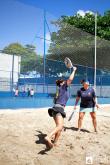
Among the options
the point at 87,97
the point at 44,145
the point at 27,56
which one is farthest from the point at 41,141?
the point at 27,56

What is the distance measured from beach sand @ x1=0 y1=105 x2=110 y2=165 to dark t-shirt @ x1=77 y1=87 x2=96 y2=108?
30.4 inches

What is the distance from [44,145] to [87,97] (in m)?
2.48

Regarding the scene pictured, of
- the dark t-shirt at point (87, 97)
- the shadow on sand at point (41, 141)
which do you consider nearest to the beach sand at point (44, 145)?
the shadow on sand at point (41, 141)

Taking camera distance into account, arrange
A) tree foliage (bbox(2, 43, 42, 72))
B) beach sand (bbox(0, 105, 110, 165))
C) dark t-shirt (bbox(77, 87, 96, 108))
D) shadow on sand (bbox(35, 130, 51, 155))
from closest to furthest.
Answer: beach sand (bbox(0, 105, 110, 165)) < shadow on sand (bbox(35, 130, 51, 155)) < dark t-shirt (bbox(77, 87, 96, 108)) < tree foliage (bbox(2, 43, 42, 72))

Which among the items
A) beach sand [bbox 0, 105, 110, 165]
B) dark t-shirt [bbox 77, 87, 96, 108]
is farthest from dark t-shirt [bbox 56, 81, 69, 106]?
dark t-shirt [bbox 77, 87, 96, 108]

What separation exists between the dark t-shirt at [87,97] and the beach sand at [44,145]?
2.53ft

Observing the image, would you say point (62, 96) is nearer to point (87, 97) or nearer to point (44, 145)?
point (44, 145)

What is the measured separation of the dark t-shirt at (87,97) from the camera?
10.8 meters

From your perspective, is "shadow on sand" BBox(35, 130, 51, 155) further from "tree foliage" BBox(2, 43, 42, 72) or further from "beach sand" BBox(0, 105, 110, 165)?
"tree foliage" BBox(2, 43, 42, 72)

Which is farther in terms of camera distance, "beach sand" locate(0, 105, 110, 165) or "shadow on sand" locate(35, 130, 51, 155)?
"shadow on sand" locate(35, 130, 51, 155)

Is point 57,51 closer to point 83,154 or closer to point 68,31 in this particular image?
point 68,31

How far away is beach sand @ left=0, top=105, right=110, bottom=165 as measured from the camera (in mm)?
8055

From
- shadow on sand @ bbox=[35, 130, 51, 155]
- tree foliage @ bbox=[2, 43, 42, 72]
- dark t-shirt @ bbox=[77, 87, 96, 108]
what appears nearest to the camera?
shadow on sand @ bbox=[35, 130, 51, 155]

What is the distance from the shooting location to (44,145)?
8.95m
